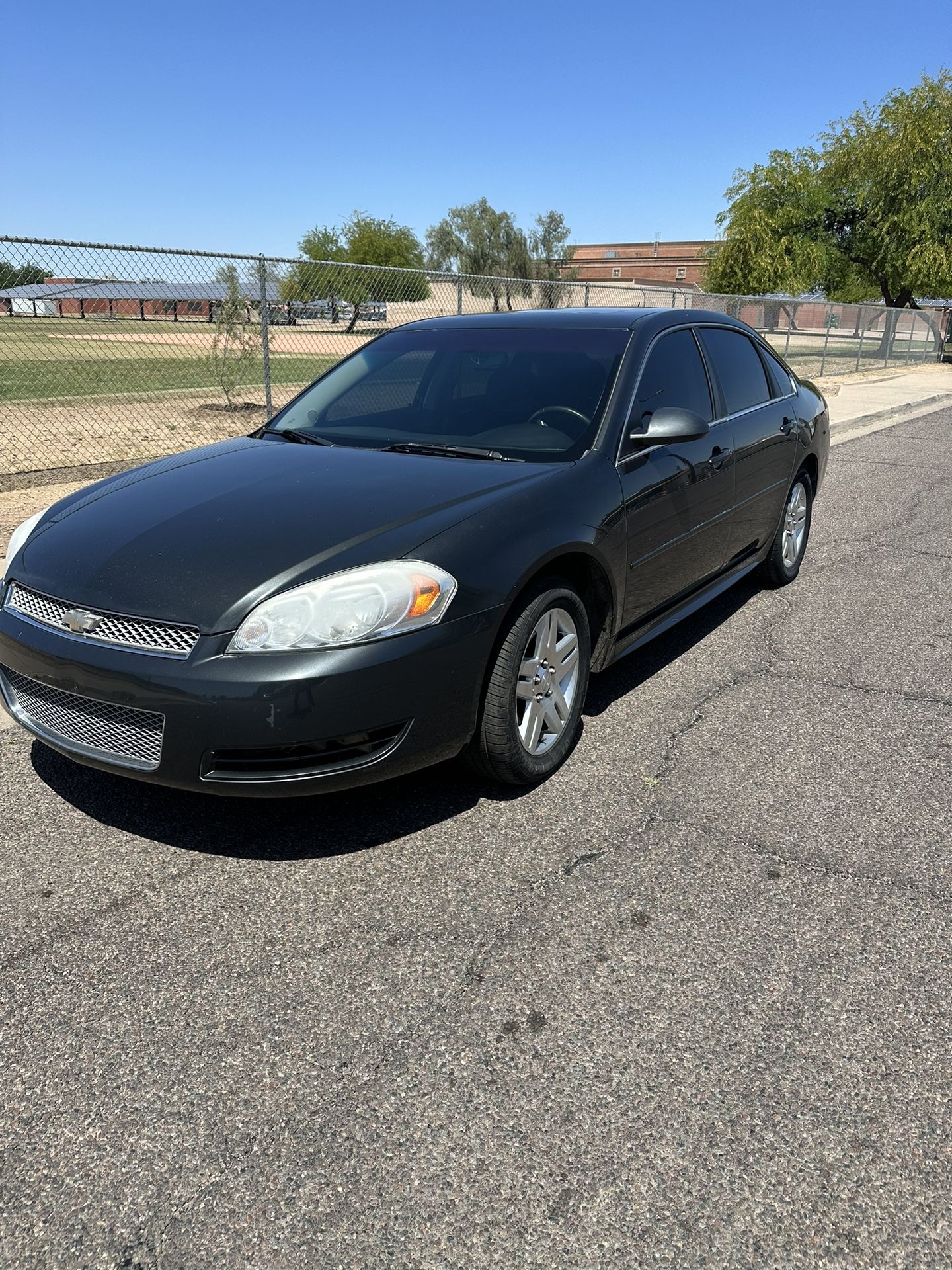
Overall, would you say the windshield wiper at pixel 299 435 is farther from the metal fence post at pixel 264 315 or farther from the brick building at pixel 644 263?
the brick building at pixel 644 263

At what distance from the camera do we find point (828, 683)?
455 centimetres

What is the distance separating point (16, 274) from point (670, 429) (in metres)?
7.05

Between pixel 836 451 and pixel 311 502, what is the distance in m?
11.0

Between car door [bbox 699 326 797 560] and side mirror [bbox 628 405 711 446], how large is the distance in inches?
38.5

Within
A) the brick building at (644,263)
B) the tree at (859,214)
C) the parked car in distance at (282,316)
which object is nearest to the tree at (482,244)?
the brick building at (644,263)

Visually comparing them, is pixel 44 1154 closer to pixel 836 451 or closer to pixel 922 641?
pixel 922 641

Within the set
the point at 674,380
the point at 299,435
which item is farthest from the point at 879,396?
the point at 299,435

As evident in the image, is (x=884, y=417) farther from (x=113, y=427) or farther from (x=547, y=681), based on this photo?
(x=547, y=681)

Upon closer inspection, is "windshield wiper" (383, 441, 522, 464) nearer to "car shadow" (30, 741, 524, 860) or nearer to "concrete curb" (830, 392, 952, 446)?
"car shadow" (30, 741, 524, 860)

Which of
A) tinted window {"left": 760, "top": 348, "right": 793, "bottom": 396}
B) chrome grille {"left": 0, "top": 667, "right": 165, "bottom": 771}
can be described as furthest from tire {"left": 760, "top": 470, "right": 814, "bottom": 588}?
chrome grille {"left": 0, "top": 667, "right": 165, "bottom": 771}

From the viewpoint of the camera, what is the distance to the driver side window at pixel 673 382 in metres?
4.02

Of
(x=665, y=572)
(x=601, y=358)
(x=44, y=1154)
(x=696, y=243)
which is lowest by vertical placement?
(x=44, y=1154)

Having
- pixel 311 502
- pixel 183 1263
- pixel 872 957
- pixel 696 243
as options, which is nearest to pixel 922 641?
pixel 872 957

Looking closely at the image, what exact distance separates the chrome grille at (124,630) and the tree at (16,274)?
647 cm
